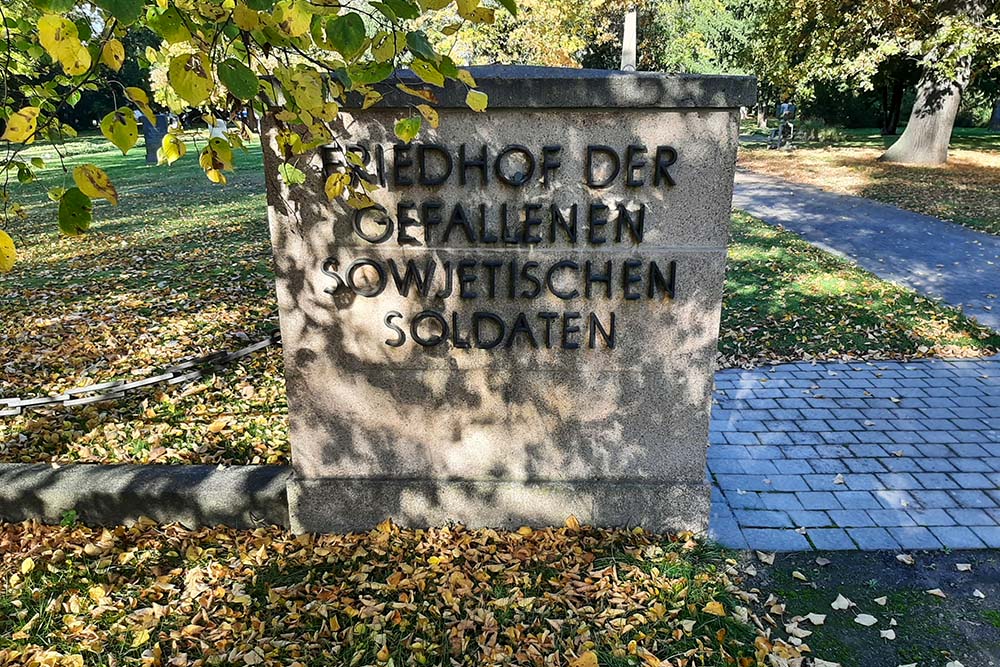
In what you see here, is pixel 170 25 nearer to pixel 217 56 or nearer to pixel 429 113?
pixel 217 56

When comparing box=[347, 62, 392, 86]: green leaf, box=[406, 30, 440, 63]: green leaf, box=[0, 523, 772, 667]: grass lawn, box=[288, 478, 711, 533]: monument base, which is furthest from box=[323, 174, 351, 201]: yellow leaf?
box=[0, 523, 772, 667]: grass lawn

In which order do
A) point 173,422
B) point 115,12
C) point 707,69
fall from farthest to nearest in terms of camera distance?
point 707,69, point 173,422, point 115,12

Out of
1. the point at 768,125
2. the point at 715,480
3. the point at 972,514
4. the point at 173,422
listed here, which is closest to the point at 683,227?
the point at 715,480

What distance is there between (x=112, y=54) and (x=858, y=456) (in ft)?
15.8

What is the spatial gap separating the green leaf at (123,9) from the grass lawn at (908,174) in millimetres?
14179

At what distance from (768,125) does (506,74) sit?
47.3m

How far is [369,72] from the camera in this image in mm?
2652

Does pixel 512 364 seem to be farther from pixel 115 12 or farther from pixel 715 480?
pixel 115 12

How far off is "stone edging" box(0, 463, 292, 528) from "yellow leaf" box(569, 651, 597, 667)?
Result: 6.07 feet

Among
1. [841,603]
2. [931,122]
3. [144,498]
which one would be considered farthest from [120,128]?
[931,122]

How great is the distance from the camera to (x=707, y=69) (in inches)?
1593

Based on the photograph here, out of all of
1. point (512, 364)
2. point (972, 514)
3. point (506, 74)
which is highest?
point (506, 74)

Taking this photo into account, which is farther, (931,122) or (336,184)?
(931,122)

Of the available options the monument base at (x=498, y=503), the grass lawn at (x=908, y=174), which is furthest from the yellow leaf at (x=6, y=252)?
the grass lawn at (x=908, y=174)
